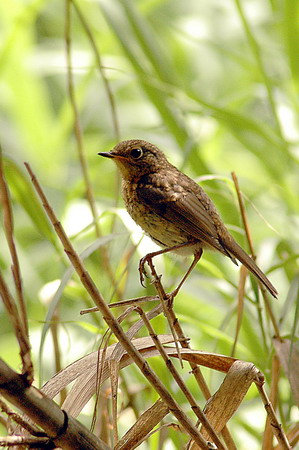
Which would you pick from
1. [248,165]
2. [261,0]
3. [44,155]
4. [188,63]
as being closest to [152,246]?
[44,155]

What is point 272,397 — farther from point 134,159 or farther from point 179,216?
point 134,159

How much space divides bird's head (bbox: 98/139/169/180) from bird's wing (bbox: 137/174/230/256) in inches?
8.9

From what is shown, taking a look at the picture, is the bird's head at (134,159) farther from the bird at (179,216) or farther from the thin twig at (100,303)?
the thin twig at (100,303)

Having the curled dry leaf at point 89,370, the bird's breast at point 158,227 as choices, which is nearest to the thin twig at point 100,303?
the curled dry leaf at point 89,370

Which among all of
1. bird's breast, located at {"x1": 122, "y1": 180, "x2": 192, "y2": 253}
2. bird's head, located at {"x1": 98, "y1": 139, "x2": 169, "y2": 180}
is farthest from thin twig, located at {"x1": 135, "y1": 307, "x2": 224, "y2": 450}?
bird's head, located at {"x1": 98, "y1": 139, "x2": 169, "y2": 180}

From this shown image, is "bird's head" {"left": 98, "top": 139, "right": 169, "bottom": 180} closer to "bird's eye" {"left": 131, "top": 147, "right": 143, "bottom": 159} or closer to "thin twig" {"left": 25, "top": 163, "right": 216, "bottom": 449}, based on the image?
"bird's eye" {"left": 131, "top": 147, "right": 143, "bottom": 159}

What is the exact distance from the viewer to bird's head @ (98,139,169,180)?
8.98 ft

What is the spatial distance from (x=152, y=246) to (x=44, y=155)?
284 centimetres

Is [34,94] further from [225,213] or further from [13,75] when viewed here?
[225,213]

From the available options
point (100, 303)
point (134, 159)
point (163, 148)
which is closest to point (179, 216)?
point (134, 159)

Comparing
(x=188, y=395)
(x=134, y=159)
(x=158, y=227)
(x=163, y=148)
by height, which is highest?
(x=163, y=148)

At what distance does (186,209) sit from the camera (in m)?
2.44

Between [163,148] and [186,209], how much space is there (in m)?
2.21

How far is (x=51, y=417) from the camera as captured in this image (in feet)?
3.48
